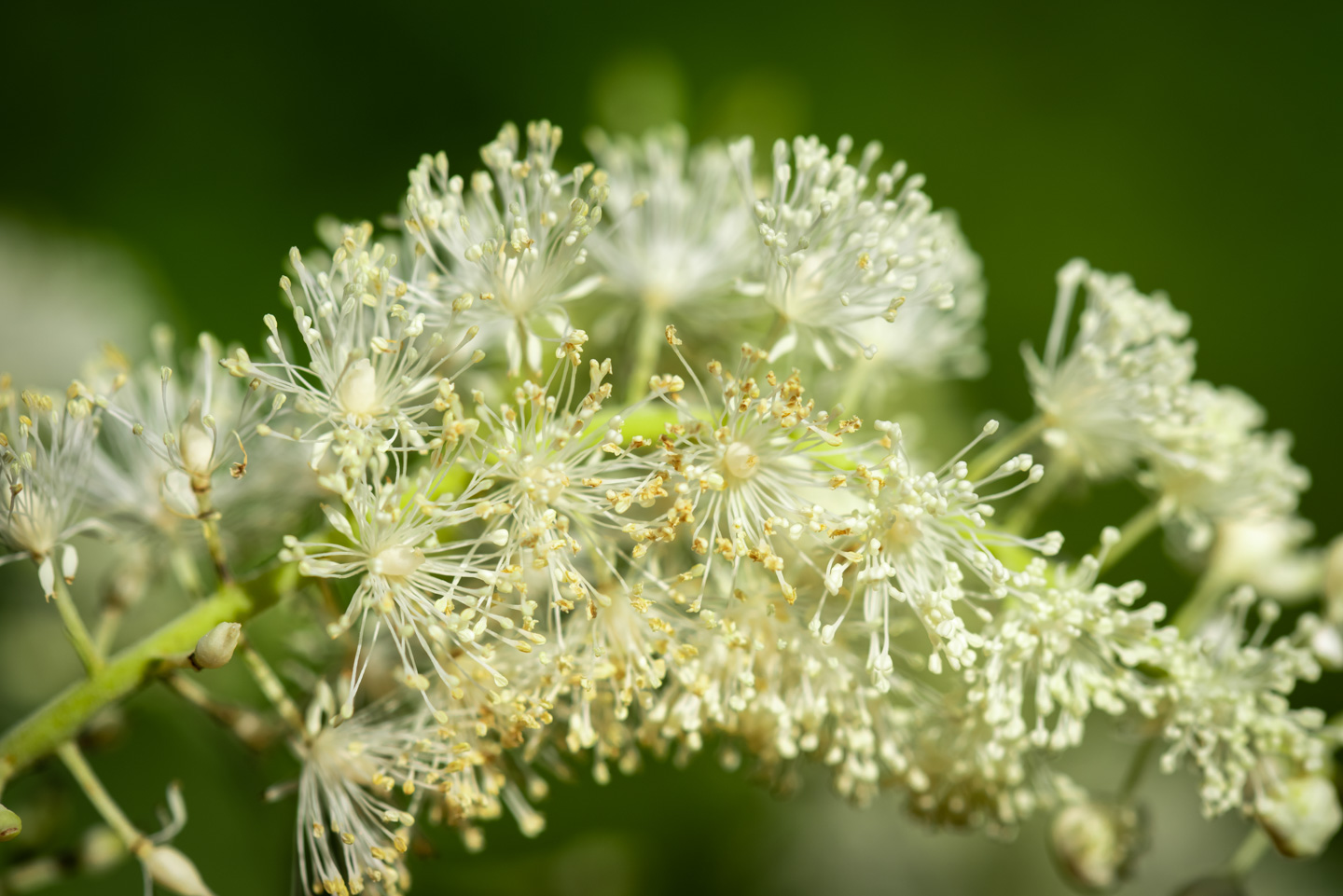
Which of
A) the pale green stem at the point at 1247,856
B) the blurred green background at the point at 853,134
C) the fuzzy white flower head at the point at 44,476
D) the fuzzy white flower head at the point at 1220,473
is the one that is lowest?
the pale green stem at the point at 1247,856

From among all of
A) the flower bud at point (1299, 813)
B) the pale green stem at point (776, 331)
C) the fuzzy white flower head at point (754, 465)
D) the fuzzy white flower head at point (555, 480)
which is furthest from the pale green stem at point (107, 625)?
the flower bud at point (1299, 813)

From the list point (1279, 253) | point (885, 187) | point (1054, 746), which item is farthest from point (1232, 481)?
point (1279, 253)

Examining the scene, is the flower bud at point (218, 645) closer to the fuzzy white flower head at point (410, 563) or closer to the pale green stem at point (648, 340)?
the fuzzy white flower head at point (410, 563)

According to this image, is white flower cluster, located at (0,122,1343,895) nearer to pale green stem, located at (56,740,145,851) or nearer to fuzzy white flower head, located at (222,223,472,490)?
fuzzy white flower head, located at (222,223,472,490)

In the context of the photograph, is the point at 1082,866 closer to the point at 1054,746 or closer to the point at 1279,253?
the point at 1054,746

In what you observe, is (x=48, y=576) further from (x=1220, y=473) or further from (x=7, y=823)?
(x=1220, y=473)

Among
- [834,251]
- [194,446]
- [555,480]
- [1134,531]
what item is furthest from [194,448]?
[1134,531]

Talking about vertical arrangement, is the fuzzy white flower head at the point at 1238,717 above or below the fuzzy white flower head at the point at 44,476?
below

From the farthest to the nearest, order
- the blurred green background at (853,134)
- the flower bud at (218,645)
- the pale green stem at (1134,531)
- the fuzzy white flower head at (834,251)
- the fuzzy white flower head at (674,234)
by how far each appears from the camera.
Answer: the blurred green background at (853,134) < the fuzzy white flower head at (674,234) < the pale green stem at (1134,531) < the fuzzy white flower head at (834,251) < the flower bud at (218,645)
